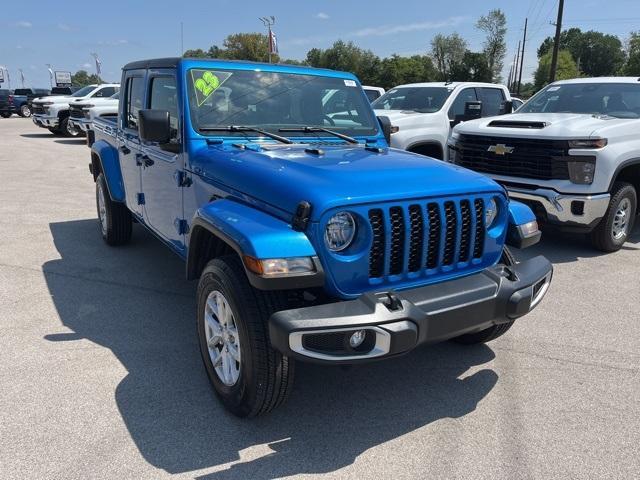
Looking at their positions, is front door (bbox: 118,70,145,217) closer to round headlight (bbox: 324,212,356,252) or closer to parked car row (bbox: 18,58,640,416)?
parked car row (bbox: 18,58,640,416)

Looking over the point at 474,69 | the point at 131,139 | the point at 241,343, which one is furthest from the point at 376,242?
the point at 474,69

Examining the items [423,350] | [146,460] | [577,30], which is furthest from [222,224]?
[577,30]

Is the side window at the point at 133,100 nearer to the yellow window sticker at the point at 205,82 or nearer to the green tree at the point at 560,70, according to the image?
the yellow window sticker at the point at 205,82

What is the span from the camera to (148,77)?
4441mm

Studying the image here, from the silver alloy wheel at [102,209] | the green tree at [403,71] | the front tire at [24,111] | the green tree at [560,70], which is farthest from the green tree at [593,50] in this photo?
the silver alloy wheel at [102,209]

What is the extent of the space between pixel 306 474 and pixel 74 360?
1897 mm

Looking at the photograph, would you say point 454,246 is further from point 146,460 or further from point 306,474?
point 146,460

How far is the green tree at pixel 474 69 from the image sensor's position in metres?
72.6

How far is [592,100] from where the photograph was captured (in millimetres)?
6984

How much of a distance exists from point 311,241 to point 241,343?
628 mm

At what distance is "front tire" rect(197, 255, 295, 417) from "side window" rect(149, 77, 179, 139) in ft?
4.66

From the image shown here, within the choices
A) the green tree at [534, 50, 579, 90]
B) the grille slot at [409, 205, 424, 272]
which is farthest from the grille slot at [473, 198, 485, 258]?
the green tree at [534, 50, 579, 90]

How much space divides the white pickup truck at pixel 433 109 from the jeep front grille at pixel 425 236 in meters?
5.09

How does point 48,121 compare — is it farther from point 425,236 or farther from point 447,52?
point 447,52
